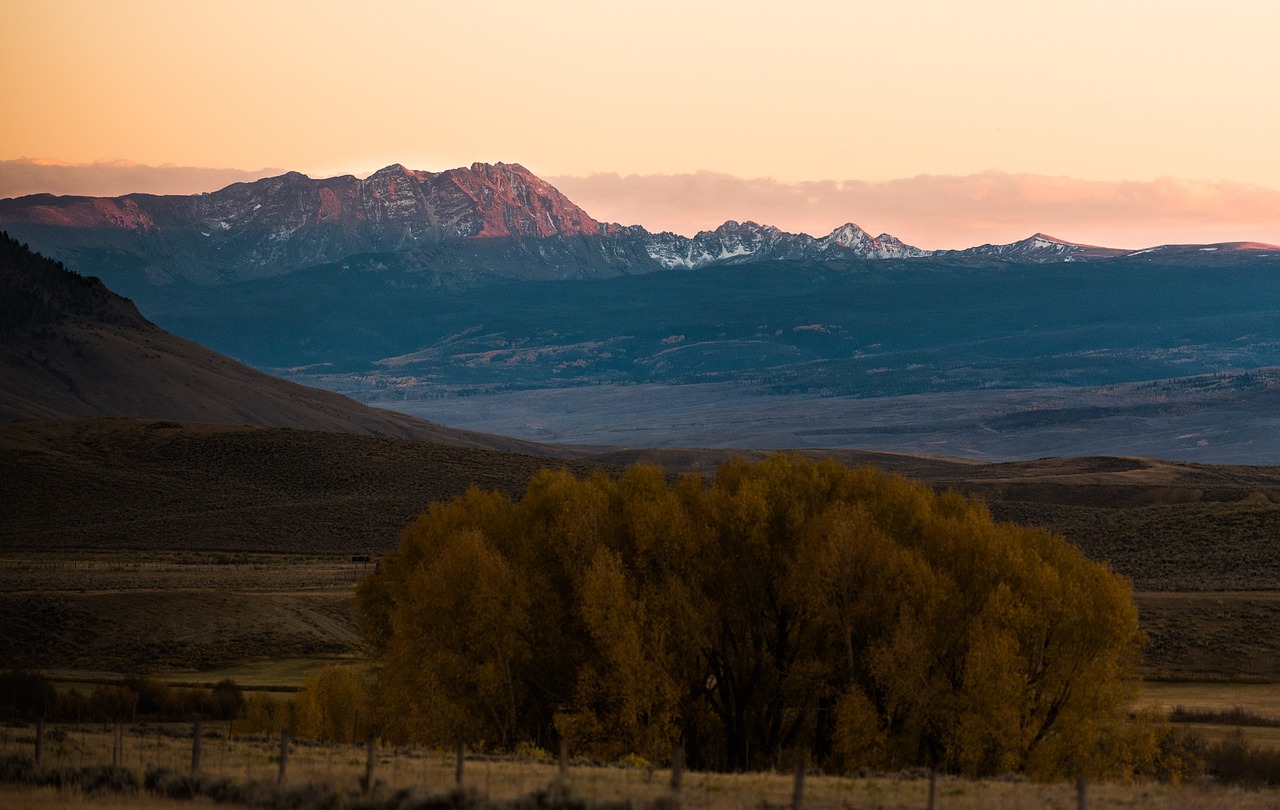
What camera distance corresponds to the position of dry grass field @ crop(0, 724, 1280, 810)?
87.2 feet

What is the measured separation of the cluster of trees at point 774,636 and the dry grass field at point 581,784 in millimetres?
6391

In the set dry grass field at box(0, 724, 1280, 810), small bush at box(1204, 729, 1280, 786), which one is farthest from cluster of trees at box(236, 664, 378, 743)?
small bush at box(1204, 729, 1280, 786)

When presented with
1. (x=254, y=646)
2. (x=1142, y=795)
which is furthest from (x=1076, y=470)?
(x=1142, y=795)

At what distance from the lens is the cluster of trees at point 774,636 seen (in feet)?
137

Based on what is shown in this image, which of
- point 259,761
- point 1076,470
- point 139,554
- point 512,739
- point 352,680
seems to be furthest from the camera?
point 1076,470

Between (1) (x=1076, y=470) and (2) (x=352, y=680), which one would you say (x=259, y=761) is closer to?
(2) (x=352, y=680)

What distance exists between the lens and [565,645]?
4562cm

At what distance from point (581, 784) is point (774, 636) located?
1822 centimetres

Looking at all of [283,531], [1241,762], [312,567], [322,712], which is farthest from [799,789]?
[283,531]

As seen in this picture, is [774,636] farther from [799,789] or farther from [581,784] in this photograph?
[799,789]

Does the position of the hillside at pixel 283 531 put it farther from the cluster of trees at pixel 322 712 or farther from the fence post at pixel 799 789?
the fence post at pixel 799 789

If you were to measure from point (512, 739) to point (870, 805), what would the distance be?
1924 centimetres

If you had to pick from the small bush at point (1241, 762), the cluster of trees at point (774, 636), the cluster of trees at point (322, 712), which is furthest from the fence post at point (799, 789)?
the cluster of trees at point (322, 712)

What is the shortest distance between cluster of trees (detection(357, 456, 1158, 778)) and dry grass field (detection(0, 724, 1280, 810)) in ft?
21.0
